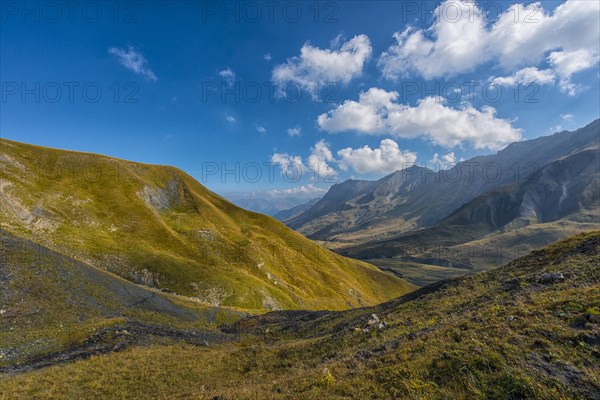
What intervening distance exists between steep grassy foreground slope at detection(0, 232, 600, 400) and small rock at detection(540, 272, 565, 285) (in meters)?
0.06

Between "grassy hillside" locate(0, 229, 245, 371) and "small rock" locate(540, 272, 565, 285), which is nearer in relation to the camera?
"small rock" locate(540, 272, 565, 285)

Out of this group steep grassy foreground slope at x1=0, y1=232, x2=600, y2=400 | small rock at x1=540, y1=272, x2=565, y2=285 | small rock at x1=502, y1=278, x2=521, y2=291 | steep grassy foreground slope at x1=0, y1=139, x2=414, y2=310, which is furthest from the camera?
steep grassy foreground slope at x1=0, y1=139, x2=414, y2=310

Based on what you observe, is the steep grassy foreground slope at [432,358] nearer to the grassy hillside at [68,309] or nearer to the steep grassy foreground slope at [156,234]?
the grassy hillside at [68,309]

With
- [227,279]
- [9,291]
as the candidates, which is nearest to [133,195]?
[227,279]

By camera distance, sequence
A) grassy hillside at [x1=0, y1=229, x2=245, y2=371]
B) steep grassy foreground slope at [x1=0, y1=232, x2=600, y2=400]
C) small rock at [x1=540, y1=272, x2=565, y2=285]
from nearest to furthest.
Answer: steep grassy foreground slope at [x1=0, y1=232, x2=600, y2=400] → small rock at [x1=540, y1=272, x2=565, y2=285] → grassy hillside at [x1=0, y1=229, x2=245, y2=371]

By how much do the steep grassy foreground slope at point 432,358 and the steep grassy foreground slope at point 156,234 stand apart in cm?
3566

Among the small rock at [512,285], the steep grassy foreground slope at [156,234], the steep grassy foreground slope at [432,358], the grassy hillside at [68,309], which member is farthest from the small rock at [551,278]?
the steep grassy foreground slope at [156,234]

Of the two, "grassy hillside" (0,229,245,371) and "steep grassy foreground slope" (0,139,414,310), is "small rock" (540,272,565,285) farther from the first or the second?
"steep grassy foreground slope" (0,139,414,310)

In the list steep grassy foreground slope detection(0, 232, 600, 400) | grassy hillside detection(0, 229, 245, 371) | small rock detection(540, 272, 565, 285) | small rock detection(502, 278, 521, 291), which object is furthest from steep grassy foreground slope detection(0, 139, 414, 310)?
small rock detection(540, 272, 565, 285)

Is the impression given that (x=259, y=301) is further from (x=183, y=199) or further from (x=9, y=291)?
(x=183, y=199)

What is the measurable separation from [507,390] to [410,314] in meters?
16.7

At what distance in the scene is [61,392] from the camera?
1823 cm

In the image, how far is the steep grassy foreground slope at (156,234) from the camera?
57.3m

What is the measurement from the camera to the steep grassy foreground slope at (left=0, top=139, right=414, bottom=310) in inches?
2256
